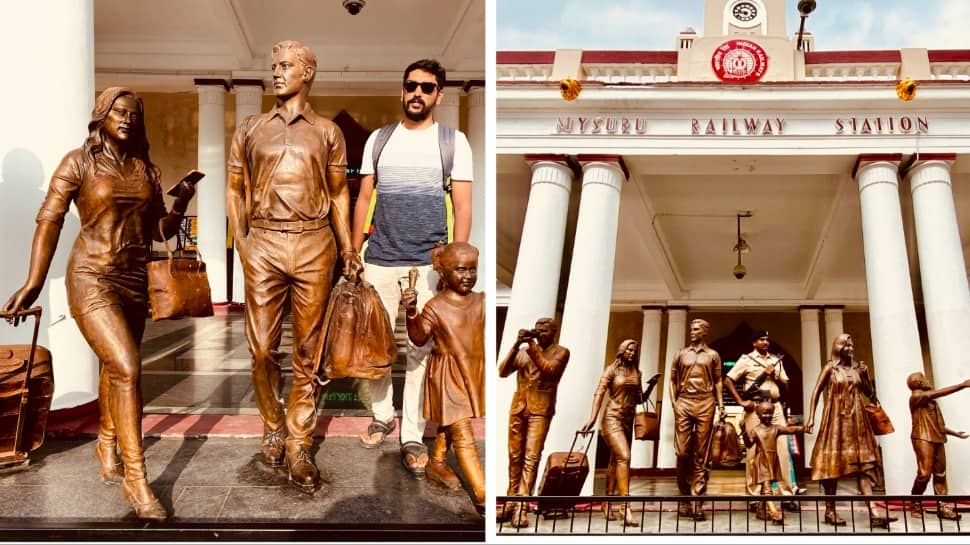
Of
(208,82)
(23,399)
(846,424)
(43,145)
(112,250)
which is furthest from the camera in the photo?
(208,82)

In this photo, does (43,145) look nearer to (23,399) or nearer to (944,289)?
(23,399)

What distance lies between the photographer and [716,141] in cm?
720

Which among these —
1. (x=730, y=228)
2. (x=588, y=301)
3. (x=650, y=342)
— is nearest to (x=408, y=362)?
(x=588, y=301)

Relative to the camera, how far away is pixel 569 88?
6484 millimetres

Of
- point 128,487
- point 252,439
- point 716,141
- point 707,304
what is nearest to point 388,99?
point 707,304

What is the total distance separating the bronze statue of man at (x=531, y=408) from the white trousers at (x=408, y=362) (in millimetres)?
943

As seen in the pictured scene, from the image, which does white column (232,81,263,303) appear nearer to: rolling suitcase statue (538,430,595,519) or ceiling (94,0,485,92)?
ceiling (94,0,485,92)

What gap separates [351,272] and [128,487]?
1404 mm

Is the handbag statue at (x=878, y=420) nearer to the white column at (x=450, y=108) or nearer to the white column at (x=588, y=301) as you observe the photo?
the white column at (x=588, y=301)

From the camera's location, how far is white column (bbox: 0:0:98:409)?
480 centimetres

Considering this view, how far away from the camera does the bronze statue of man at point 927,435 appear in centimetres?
624

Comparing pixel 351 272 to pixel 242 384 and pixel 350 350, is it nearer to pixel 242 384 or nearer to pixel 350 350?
pixel 350 350

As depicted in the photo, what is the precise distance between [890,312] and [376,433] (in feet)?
16.1

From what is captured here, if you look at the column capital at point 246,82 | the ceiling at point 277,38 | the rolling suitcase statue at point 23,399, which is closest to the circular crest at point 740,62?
the ceiling at point 277,38
